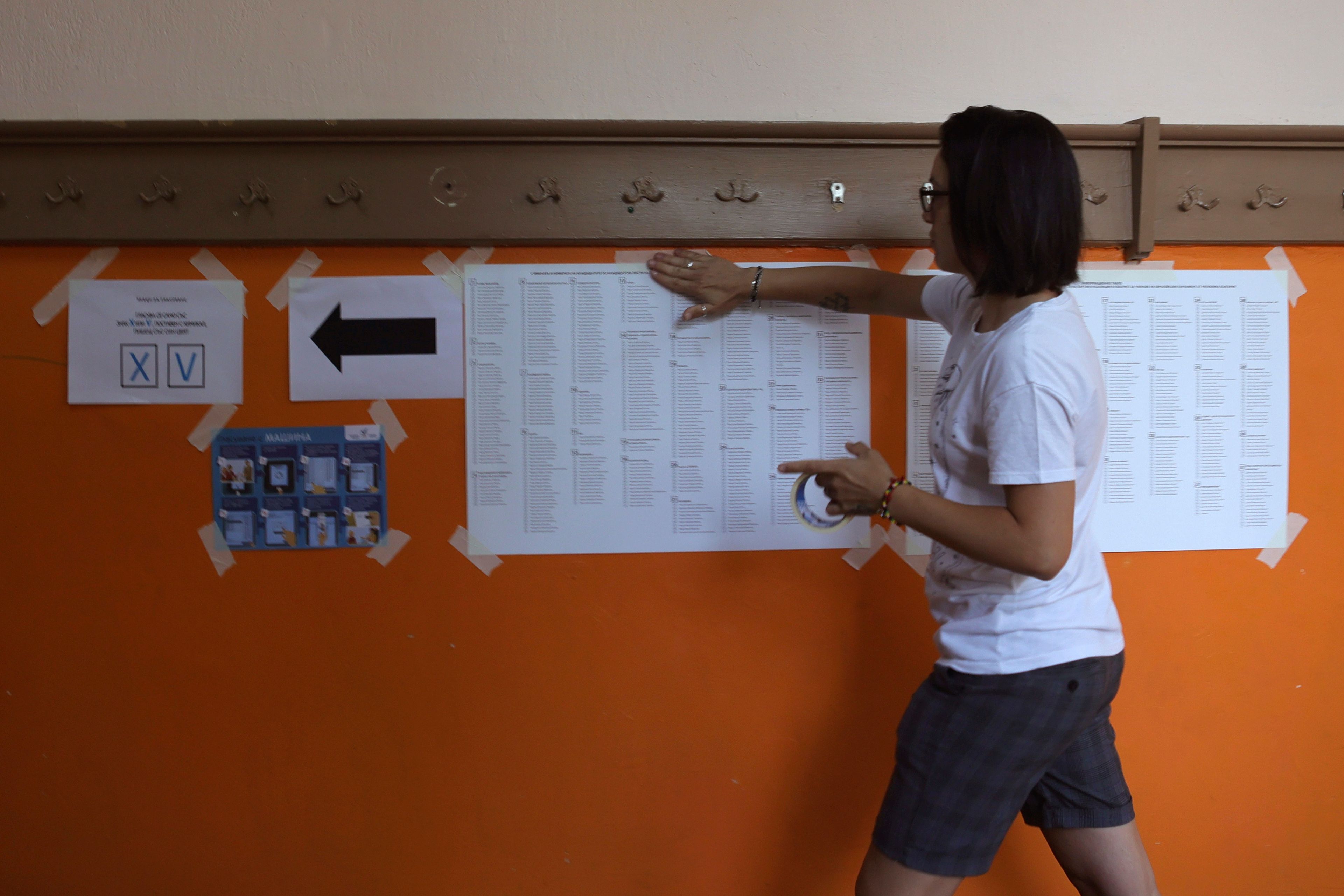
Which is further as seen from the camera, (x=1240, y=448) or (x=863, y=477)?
(x=1240, y=448)

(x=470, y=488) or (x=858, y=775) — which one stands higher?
(x=470, y=488)

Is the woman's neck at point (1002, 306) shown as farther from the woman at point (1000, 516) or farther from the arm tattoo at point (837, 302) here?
the arm tattoo at point (837, 302)

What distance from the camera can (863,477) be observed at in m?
0.97

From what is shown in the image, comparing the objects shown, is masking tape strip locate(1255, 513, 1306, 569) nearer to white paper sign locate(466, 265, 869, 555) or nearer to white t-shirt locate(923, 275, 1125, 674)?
white t-shirt locate(923, 275, 1125, 674)

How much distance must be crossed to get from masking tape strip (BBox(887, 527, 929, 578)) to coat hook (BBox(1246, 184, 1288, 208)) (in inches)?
33.8

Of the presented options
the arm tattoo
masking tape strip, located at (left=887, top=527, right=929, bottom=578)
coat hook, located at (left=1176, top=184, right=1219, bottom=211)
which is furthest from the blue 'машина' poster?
coat hook, located at (left=1176, top=184, right=1219, bottom=211)

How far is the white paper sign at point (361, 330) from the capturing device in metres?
1.28

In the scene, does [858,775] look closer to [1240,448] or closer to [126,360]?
[1240,448]

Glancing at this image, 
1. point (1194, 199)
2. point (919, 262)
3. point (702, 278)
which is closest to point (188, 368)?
point (702, 278)

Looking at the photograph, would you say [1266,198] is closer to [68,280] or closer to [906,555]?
[906,555]

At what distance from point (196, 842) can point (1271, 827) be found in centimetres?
198

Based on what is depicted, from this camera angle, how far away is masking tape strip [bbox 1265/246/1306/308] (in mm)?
1337

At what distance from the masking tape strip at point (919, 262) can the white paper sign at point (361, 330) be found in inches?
32.1

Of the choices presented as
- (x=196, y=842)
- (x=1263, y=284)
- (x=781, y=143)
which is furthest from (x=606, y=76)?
(x=196, y=842)
